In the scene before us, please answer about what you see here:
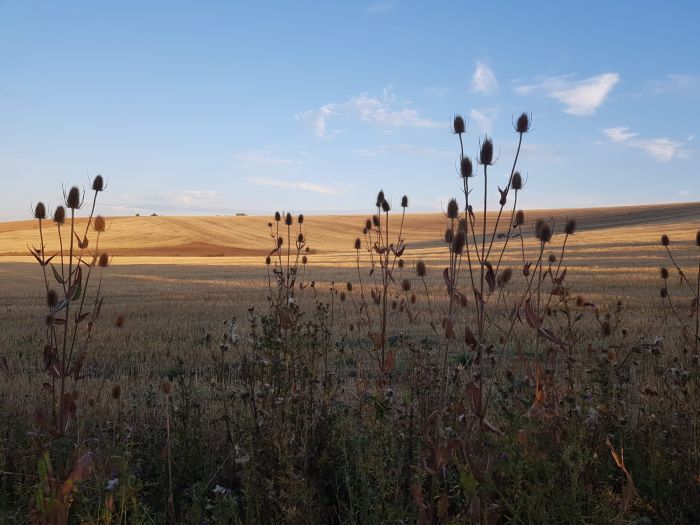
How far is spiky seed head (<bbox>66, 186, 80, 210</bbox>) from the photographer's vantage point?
3023 millimetres

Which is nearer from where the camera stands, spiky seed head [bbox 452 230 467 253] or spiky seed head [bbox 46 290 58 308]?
spiky seed head [bbox 452 230 467 253]

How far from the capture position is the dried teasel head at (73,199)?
302 centimetres

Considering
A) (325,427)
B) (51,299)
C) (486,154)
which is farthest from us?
(325,427)

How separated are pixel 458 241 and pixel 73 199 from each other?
1953 mm

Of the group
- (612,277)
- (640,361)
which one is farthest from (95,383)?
(612,277)

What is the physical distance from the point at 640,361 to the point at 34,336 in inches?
319

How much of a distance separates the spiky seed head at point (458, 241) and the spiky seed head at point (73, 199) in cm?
189

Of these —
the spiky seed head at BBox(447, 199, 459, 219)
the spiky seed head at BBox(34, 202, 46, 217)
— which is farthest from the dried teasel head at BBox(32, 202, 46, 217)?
the spiky seed head at BBox(447, 199, 459, 219)

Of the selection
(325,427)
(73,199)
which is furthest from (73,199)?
(325,427)

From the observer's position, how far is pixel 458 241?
285cm

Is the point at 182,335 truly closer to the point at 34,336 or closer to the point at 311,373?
the point at 34,336

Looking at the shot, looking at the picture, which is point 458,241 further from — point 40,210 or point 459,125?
point 40,210

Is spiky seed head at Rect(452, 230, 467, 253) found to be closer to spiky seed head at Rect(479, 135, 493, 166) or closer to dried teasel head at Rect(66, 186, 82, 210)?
spiky seed head at Rect(479, 135, 493, 166)

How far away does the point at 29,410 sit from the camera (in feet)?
15.0
